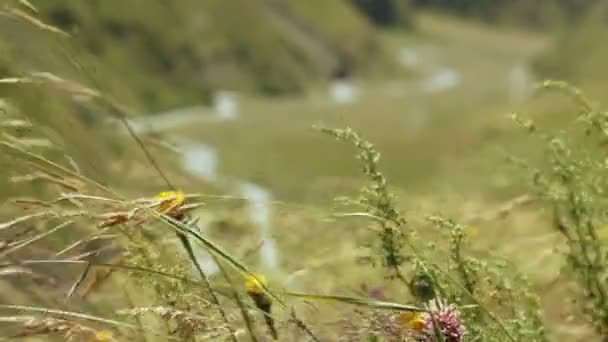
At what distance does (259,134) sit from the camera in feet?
383

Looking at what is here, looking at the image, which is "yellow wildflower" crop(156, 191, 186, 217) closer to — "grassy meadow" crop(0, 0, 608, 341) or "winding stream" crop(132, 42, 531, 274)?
"grassy meadow" crop(0, 0, 608, 341)

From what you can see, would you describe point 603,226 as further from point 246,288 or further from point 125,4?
point 125,4

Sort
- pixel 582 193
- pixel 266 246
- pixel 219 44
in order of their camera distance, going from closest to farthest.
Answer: pixel 582 193 < pixel 266 246 < pixel 219 44

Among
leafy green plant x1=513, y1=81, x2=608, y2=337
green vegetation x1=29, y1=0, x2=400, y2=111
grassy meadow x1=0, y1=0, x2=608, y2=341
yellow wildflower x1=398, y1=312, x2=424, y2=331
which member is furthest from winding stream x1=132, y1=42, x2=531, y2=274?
yellow wildflower x1=398, y1=312, x2=424, y2=331

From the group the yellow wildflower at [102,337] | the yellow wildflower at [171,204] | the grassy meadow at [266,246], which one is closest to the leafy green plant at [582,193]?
the grassy meadow at [266,246]

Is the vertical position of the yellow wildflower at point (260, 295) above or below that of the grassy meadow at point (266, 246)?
below

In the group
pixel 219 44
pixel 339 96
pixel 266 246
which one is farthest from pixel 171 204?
pixel 339 96

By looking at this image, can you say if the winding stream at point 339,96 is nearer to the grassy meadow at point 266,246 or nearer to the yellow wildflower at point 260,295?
the grassy meadow at point 266,246

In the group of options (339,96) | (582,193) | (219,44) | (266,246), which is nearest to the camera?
(582,193)

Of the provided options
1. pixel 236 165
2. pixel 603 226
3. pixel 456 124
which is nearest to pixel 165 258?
pixel 603 226

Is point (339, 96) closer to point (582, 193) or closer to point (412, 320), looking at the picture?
point (582, 193)

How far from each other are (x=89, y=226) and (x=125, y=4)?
5272 inches

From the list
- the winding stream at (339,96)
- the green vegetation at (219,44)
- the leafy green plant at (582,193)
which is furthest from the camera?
the green vegetation at (219,44)

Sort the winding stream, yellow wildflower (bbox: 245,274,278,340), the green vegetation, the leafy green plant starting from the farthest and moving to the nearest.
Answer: the green vegetation → the winding stream → the leafy green plant → yellow wildflower (bbox: 245,274,278,340)
